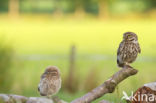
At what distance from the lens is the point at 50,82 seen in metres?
5.54

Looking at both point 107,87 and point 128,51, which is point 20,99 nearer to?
point 107,87

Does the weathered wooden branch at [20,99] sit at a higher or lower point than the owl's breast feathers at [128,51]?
lower

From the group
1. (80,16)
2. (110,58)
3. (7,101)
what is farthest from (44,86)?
(80,16)

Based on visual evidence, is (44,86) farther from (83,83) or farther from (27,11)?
(27,11)

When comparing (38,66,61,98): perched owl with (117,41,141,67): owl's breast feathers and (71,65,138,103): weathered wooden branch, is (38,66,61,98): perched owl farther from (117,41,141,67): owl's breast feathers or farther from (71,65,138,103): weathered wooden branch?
(117,41,141,67): owl's breast feathers

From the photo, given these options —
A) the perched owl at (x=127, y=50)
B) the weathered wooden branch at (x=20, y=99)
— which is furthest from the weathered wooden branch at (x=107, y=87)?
the perched owl at (x=127, y=50)

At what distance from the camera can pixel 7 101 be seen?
5359 mm

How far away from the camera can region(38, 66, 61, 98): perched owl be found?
5.51m

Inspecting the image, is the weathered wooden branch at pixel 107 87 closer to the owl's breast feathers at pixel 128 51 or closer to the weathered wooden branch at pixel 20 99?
the weathered wooden branch at pixel 20 99

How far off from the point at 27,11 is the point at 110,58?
2326 inches

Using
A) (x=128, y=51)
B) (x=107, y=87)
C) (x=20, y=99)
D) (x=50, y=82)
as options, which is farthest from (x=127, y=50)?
(x=20, y=99)

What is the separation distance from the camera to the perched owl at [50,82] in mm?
5512

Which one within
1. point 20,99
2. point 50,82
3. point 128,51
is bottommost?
point 20,99

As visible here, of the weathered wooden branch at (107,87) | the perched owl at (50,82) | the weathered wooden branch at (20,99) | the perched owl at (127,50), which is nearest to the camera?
the weathered wooden branch at (107,87)
